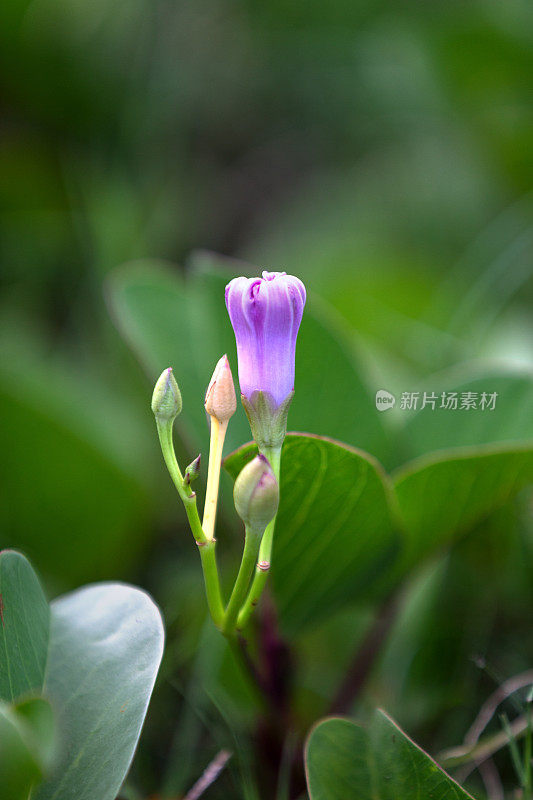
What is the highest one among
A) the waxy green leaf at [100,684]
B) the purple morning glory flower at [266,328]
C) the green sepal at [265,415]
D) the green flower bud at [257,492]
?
the purple morning glory flower at [266,328]

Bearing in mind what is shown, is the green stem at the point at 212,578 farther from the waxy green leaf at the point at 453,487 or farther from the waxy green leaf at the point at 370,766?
the waxy green leaf at the point at 453,487

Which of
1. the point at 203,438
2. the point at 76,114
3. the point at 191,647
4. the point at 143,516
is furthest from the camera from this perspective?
the point at 76,114

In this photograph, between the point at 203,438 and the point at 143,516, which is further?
the point at 143,516

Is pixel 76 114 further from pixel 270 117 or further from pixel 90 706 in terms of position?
pixel 90 706

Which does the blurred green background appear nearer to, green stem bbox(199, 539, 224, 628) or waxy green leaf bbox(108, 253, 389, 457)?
waxy green leaf bbox(108, 253, 389, 457)

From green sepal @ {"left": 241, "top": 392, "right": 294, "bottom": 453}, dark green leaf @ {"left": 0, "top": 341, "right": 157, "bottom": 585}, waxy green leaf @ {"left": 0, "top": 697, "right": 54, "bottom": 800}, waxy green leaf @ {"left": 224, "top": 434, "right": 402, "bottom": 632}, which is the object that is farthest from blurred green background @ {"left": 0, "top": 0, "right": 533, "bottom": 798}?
waxy green leaf @ {"left": 0, "top": 697, "right": 54, "bottom": 800}

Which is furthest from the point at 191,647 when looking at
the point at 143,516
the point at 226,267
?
the point at 226,267

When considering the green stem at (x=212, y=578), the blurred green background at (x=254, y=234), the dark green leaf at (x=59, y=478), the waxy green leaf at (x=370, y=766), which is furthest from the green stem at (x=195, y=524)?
the dark green leaf at (x=59, y=478)
